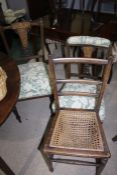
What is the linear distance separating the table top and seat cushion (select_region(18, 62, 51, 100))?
271 millimetres

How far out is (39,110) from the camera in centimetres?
208

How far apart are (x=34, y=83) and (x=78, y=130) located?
63cm

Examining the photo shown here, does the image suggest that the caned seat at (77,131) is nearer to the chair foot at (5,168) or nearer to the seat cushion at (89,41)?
the chair foot at (5,168)

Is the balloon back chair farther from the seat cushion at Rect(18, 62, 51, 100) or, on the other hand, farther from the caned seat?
the caned seat

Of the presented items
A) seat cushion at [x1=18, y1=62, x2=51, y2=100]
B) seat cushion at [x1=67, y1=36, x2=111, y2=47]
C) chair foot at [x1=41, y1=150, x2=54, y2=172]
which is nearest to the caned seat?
chair foot at [x1=41, y1=150, x2=54, y2=172]

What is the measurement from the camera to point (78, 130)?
50.9 inches

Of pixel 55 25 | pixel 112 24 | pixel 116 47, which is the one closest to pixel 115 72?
pixel 116 47

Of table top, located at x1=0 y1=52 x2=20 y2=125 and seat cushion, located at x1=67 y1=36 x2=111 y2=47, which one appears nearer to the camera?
Answer: table top, located at x1=0 y1=52 x2=20 y2=125

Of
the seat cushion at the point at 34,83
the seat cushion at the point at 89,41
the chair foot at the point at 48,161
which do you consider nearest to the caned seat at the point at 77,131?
the chair foot at the point at 48,161

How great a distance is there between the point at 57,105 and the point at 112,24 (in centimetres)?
131

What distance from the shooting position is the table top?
1.07 meters

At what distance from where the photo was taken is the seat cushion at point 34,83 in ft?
5.43

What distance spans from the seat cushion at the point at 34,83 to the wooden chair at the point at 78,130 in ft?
1.03

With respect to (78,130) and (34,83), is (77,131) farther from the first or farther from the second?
(34,83)
